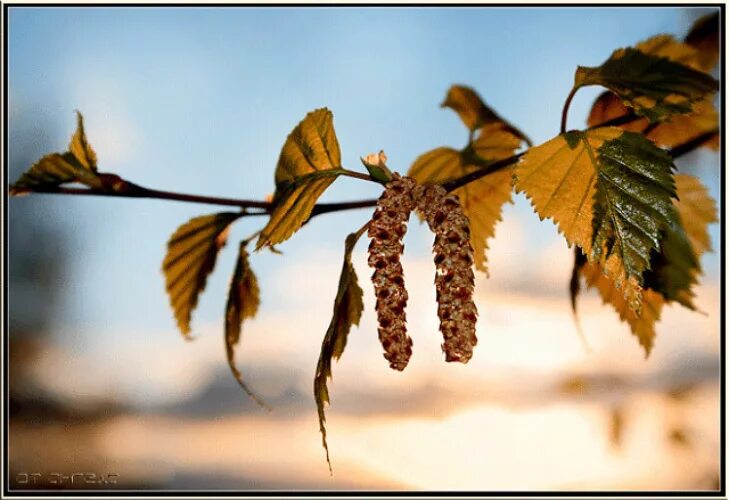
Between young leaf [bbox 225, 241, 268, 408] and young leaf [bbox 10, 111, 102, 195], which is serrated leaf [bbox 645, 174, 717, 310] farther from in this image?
young leaf [bbox 10, 111, 102, 195]

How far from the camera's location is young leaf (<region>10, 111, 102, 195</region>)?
1.76ft

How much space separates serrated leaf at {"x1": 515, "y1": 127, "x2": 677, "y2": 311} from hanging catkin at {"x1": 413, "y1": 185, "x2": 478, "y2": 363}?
5 cm

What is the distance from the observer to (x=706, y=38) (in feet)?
1.77

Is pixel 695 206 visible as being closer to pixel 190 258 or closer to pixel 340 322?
pixel 340 322

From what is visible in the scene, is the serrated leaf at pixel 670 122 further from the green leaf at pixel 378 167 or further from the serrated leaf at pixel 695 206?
the green leaf at pixel 378 167

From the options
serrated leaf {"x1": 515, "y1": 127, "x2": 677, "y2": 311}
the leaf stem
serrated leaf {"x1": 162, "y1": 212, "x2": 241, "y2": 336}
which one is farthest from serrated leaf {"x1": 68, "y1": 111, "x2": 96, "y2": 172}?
serrated leaf {"x1": 515, "y1": 127, "x2": 677, "y2": 311}

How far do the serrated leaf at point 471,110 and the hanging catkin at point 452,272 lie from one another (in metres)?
0.31

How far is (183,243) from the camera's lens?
0.63 metres

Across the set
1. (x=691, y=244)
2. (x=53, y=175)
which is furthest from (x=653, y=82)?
(x=53, y=175)

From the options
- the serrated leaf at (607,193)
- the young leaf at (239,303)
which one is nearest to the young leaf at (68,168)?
the young leaf at (239,303)

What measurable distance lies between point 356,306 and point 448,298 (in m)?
0.10

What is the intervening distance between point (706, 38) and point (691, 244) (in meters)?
0.17

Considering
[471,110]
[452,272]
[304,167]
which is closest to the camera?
[452,272]

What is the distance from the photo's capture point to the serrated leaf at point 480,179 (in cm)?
58
